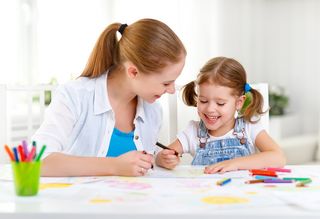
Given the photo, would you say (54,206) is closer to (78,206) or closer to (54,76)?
(78,206)

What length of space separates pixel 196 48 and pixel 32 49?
A: 118 centimetres

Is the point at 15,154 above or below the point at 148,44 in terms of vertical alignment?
below

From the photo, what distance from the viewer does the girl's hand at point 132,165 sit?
1.24 meters

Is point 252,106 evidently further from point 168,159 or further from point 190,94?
point 168,159

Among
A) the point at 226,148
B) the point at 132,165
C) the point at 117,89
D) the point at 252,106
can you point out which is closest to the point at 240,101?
the point at 252,106

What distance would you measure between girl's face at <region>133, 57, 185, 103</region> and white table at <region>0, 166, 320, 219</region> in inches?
10.4

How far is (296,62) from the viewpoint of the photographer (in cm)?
414

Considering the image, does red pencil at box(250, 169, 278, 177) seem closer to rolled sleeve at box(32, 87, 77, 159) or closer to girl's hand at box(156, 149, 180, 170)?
girl's hand at box(156, 149, 180, 170)

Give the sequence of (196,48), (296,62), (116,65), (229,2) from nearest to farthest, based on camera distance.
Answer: (116,65) → (196,48) → (229,2) → (296,62)

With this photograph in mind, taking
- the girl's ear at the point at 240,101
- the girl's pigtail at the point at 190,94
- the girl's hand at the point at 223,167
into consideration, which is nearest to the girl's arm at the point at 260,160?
the girl's hand at the point at 223,167

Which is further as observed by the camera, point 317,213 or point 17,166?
point 17,166

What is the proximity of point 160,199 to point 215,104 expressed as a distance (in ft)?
2.07

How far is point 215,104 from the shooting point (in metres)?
1.56

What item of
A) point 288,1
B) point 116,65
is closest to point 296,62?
point 288,1
